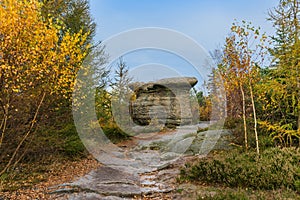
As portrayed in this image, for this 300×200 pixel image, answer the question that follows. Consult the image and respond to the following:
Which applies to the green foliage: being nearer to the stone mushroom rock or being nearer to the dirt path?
the dirt path

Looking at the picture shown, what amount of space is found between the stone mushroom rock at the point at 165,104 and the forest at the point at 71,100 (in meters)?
5.26

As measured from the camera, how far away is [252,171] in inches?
170

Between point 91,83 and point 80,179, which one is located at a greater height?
point 91,83

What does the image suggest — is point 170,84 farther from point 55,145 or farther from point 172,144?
point 55,145

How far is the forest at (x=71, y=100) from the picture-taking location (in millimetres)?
3775

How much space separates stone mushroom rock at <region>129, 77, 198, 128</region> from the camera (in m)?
14.1

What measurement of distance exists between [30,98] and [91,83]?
3.70 meters

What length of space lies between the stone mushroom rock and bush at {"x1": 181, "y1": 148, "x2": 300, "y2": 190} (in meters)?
8.74

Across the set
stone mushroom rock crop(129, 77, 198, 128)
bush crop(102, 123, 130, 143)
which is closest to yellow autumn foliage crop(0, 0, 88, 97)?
bush crop(102, 123, 130, 143)

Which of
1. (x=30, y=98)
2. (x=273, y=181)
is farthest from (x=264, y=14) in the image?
(x=30, y=98)

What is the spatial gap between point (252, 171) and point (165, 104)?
32.8 feet

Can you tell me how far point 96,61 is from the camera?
934 cm

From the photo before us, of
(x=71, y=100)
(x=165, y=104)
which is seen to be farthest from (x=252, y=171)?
(x=165, y=104)

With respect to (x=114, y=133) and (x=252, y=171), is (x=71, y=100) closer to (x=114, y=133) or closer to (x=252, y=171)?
(x=252, y=171)
